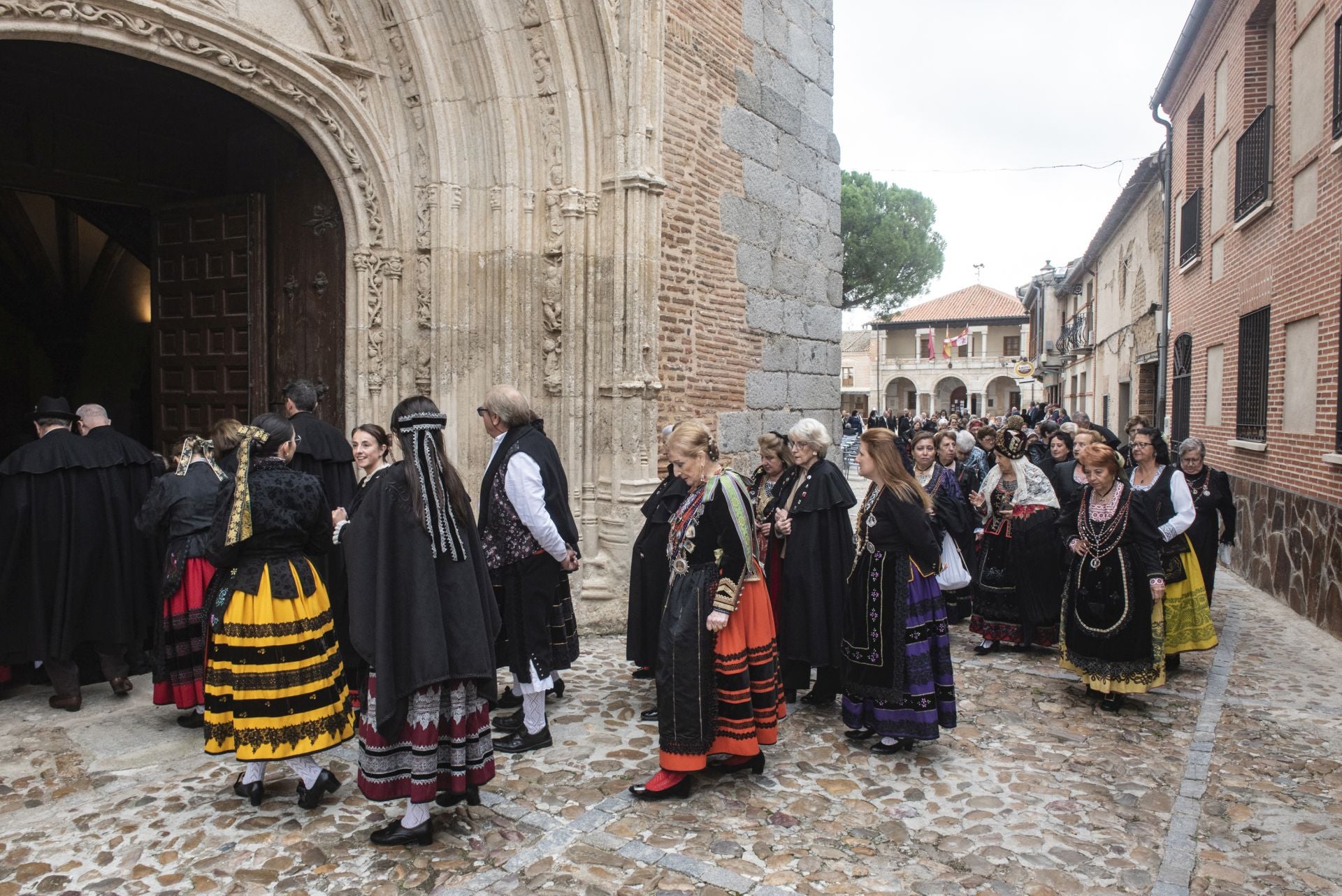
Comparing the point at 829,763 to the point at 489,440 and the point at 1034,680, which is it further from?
the point at 489,440

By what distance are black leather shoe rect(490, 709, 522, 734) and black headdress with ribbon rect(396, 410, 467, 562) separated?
1639mm

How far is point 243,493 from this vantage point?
152 inches

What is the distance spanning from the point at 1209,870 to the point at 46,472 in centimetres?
608

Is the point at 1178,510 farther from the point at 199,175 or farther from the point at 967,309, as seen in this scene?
the point at 967,309

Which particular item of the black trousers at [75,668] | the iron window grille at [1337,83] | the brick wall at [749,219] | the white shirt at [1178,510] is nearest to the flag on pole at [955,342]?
the brick wall at [749,219]

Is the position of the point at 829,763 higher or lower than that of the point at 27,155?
lower

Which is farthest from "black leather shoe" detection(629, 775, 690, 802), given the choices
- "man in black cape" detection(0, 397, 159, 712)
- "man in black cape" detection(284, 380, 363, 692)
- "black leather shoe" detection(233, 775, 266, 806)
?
"man in black cape" detection(0, 397, 159, 712)

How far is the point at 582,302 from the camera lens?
728 centimetres

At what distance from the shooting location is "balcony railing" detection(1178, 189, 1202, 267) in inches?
537

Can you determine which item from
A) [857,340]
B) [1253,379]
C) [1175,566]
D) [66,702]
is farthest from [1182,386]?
[857,340]

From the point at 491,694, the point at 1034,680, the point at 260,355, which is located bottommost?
the point at 1034,680

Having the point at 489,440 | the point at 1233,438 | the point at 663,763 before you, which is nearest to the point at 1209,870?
the point at 663,763

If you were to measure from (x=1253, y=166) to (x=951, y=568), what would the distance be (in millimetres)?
8629

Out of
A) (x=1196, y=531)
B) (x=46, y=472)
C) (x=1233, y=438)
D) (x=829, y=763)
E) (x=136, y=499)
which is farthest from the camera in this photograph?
(x=1233, y=438)
